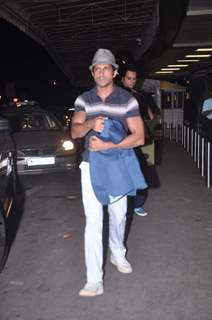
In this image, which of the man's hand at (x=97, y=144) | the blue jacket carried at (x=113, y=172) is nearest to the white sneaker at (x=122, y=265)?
the blue jacket carried at (x=113, y=172)

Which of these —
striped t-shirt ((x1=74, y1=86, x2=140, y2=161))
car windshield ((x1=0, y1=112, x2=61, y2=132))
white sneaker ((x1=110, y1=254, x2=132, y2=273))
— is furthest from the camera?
car windshield ((x1=0, y1=112, x2=61, y2=132))

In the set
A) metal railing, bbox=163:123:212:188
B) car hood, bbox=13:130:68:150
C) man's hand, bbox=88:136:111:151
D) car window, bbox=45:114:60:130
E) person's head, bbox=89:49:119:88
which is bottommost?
metal railing, bbox=163:123:212:188

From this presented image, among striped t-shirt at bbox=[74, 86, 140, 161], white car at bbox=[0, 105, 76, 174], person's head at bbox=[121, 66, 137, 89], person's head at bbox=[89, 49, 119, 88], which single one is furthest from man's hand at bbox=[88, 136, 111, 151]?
white car at bbox=[0, 105, 76, 174]

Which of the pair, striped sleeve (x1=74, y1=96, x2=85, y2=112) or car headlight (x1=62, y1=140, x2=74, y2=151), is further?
car headlight (x1=62, y1=140, x2=74, y2=151)

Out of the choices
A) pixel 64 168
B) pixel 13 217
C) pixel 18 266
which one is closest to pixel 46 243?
pixel 18 266

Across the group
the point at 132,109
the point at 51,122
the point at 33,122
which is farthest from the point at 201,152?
the point at 132,109

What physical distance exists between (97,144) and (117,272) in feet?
4.66

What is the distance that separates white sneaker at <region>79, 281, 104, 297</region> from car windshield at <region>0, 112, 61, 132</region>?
22.4ft

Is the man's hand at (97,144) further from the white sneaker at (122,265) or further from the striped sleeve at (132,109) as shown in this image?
the white sneaker at (122,265)

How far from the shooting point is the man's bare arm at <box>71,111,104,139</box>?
3.96 metres

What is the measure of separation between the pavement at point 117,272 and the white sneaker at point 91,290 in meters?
0.06

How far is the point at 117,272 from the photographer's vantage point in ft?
15.8

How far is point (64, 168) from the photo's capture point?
978 cm

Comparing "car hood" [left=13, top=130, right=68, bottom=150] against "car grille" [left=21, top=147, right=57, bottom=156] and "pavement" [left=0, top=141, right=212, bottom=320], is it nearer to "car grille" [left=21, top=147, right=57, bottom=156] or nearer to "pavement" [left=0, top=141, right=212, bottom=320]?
"car grille" [left=21, top=147, right=57, bottom=156]
